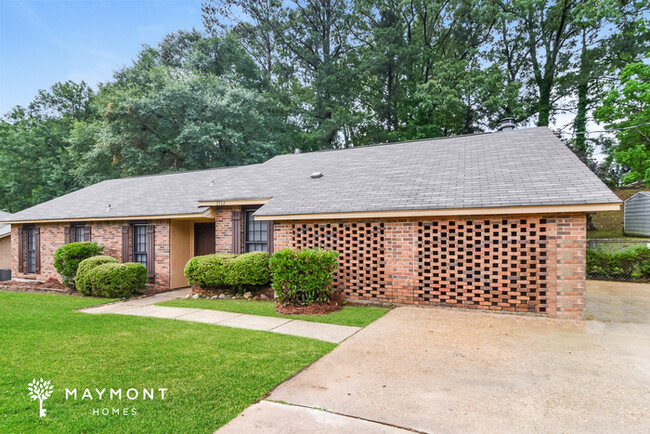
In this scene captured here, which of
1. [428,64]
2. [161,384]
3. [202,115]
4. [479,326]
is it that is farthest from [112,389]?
[428,64]

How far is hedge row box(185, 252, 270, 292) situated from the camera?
854 cm

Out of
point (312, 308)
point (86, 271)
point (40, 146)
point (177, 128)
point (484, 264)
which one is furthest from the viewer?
point (40, 146)

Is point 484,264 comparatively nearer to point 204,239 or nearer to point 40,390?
point 40,390

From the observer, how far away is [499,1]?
21.9 metres

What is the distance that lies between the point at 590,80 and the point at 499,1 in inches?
303

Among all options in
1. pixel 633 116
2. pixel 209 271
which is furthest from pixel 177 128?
pixel 633 116

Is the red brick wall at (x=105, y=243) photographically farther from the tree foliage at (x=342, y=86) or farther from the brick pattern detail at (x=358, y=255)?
the tree foliage at (x=342, y=86)

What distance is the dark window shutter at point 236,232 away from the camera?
32.7 feet

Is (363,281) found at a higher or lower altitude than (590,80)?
lower

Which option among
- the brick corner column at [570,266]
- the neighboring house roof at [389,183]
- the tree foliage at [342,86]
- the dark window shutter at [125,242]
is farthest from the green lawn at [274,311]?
the tree foliage at [342,86]

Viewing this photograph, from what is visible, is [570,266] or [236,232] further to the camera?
[236,232]

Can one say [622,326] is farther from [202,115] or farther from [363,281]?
[202,115]

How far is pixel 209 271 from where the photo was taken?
8.84 meters

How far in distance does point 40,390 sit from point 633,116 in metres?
24.3
